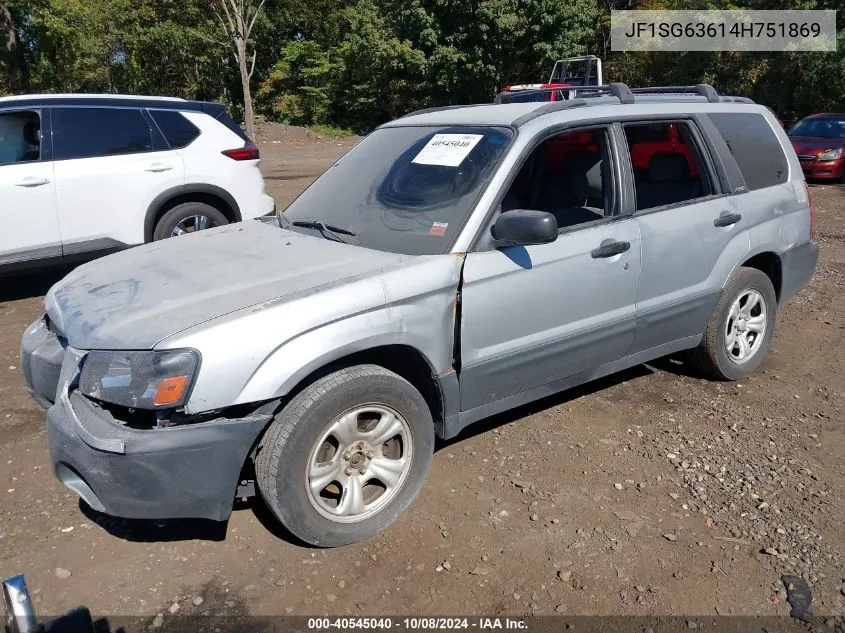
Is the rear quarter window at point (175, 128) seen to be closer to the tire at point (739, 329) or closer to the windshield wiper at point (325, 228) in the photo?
the windshield wiper at point (325, 228)

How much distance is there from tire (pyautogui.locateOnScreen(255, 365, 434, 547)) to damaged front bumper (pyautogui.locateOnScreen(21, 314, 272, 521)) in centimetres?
14

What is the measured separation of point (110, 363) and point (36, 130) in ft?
15.3

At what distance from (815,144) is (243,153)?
1189 centimetres

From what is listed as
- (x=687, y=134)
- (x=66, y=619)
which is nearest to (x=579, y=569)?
(x=66, y=619)

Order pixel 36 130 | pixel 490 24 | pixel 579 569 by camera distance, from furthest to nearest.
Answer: pixel 490 24 → pixel 36 130 → pixel 579 569

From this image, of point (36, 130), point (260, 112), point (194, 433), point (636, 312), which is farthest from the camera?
point (260, 112)

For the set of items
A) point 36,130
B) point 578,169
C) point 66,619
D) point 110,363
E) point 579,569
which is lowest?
point 579,569

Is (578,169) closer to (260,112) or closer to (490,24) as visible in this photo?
(490,24)

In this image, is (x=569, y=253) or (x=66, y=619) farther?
(x=569, y=253)

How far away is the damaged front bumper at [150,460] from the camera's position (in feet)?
8.70

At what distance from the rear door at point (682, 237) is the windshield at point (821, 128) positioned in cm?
1248

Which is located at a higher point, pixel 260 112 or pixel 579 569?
pixel 260 112

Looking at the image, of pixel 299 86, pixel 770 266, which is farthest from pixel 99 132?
pixel 299 86

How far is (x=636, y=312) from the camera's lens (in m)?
4.02
